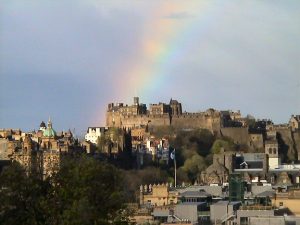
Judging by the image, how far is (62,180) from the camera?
26359 millimetres

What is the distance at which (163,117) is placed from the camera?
509 feet

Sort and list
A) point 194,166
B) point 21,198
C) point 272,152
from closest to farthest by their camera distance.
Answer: point 21,198, point 194,166, point 272,152

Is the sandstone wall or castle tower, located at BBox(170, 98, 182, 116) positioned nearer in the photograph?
the sandstone wall

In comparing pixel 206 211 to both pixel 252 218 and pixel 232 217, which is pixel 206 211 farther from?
pixel 252 218

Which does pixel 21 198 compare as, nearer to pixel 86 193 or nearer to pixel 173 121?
pixel 86 193

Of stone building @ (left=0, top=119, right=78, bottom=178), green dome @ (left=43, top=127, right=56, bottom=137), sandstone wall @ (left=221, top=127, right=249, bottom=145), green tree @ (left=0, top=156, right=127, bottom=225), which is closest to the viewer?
green tree @ (left=0, top=156, right=127, bottom=225)

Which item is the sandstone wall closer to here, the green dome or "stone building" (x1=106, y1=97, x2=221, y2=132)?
"stone building" (x1=106, y1=97, x2=221, y2=132)

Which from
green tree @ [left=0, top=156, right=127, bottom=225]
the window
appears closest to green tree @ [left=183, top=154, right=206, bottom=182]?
the window

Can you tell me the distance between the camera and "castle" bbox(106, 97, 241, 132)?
488 ft

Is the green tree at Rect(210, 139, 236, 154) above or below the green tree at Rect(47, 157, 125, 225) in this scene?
above

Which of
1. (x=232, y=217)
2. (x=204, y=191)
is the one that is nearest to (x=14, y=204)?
(x=232, y=217)

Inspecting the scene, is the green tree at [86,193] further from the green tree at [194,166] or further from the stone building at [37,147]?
the green tree at [194,166]

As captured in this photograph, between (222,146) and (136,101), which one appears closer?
(222,146)

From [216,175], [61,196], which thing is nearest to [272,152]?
[216,175]
